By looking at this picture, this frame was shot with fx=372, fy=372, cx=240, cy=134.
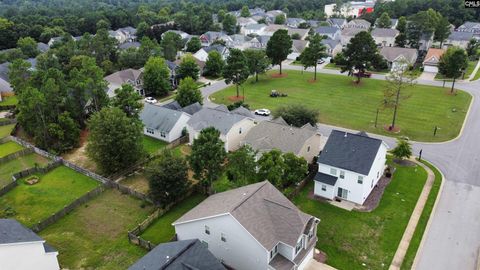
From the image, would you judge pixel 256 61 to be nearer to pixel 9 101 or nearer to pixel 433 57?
→ pixel 433 57

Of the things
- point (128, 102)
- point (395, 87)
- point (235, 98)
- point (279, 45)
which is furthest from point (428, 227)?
point (279, 45)

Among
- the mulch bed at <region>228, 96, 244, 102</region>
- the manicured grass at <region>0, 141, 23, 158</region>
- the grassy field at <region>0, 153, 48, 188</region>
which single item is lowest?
the manicured grass at <region>0, 141, 23, 158</region>

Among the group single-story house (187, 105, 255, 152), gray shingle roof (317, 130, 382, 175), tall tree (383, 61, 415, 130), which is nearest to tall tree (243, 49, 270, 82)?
tall tree (383, 61, 415, 130)

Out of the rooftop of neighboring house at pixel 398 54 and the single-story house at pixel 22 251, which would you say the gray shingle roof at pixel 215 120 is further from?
the rooftop of neighboring house at pixel 398 54

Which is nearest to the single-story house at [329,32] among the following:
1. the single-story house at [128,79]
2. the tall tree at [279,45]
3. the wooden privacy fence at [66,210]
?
the tall tree at [279,45]

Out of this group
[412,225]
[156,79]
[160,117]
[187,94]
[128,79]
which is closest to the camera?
[412,225]

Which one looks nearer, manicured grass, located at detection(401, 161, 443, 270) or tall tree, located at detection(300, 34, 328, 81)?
manicured grass, located at detection(401, 161, 443, 270)

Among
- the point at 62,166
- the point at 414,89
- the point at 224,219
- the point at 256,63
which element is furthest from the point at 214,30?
the point at 224,219

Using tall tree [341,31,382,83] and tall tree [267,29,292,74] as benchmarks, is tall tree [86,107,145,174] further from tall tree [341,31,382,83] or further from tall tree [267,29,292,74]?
tall tree [341,31,382,83]
